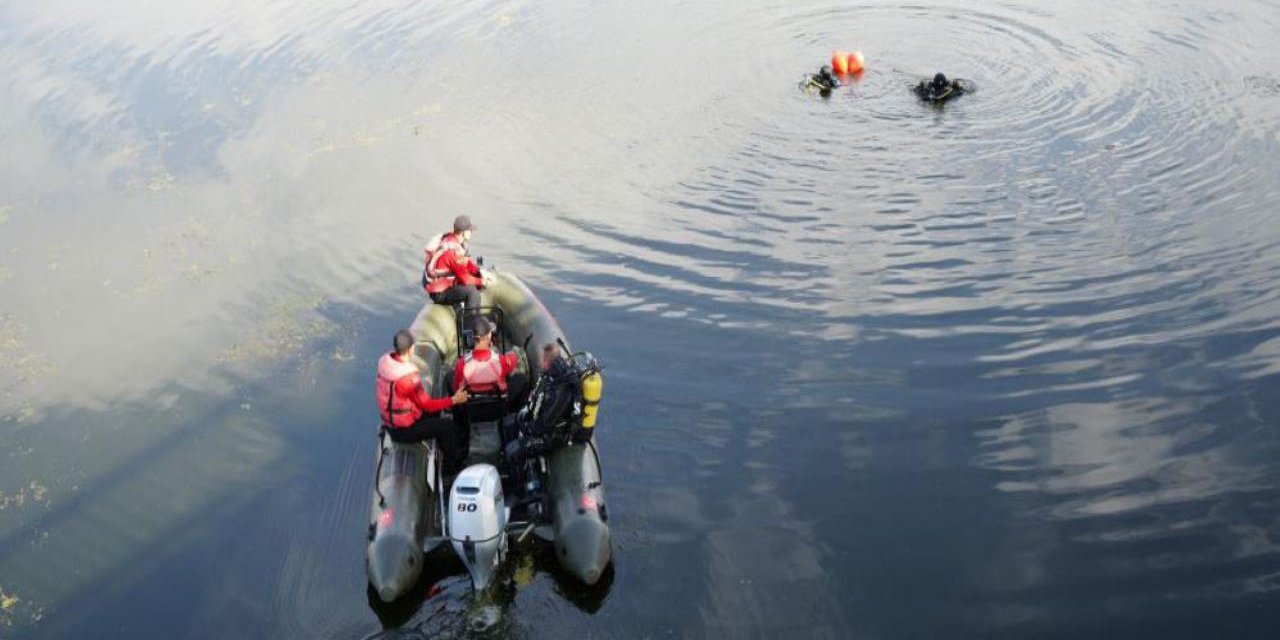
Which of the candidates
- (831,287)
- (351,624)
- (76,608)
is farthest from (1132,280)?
(76,608)

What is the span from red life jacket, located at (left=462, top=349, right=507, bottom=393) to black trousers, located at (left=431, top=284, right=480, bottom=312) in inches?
88.6

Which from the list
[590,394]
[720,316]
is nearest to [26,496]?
[590,394]

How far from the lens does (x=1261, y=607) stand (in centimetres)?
839

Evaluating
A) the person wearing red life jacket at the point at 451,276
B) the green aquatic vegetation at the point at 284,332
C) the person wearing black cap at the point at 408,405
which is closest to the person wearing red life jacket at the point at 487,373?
the person wearing black cap at the point at 408,405

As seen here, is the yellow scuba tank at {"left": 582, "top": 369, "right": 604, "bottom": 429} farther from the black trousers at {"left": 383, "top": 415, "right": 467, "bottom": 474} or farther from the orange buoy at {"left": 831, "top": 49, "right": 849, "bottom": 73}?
the orange buoy at {"left": 831, "top": 49, "right": 849, "bottom": 73}

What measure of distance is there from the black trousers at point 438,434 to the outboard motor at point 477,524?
0.89 m

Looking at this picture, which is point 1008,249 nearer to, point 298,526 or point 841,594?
point 841,594

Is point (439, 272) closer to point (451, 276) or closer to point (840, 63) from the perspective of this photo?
point (451, 276)

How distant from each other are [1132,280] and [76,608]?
500 inches

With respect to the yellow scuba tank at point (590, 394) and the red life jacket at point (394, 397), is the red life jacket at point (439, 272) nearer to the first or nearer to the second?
the red life jacket at point (394, 397)

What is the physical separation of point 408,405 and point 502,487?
3.76 ft

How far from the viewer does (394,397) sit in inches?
370

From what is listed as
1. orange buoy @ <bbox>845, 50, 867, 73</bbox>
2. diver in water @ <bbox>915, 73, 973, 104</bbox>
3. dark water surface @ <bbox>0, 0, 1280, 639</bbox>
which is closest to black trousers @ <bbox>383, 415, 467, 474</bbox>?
dark water surface @ <bbox>0, 0, 1280, 639</bbox>

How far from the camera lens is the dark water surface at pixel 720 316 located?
30.5ft
